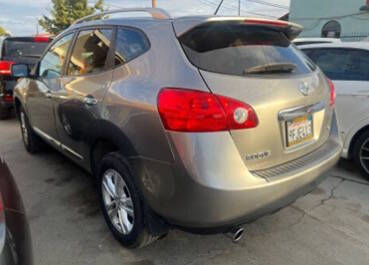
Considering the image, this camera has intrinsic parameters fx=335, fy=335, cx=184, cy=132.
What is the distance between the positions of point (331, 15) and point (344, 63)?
56.3 feet

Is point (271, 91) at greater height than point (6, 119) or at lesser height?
greater

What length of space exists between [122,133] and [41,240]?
1.22 metres

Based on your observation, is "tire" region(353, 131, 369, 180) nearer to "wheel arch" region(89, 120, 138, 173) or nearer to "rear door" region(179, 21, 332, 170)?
"rear door" region(179, 21, 332, 170)

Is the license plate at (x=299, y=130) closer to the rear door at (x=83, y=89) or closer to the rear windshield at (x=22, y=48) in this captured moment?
the rear door at (x=83, y=89)

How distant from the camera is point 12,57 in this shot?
7.08m

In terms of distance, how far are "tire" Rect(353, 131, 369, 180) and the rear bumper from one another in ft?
6.94

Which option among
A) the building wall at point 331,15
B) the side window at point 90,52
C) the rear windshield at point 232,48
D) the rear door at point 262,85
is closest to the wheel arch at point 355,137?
the rear door at point 262,85

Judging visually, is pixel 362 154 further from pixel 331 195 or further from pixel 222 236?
pixel 222 236

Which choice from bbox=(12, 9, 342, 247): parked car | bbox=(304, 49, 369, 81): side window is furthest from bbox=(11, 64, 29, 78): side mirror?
bbox=(304, 49, 369, 81): side window

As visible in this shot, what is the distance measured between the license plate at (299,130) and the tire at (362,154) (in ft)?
5.71

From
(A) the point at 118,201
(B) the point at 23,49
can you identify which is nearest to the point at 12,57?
(B) the point at 23,49

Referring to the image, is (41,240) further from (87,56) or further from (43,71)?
(43,71)

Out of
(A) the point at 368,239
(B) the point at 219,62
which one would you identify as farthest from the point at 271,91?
(A) the point at 368,239

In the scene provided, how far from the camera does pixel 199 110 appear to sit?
1.91 meters
